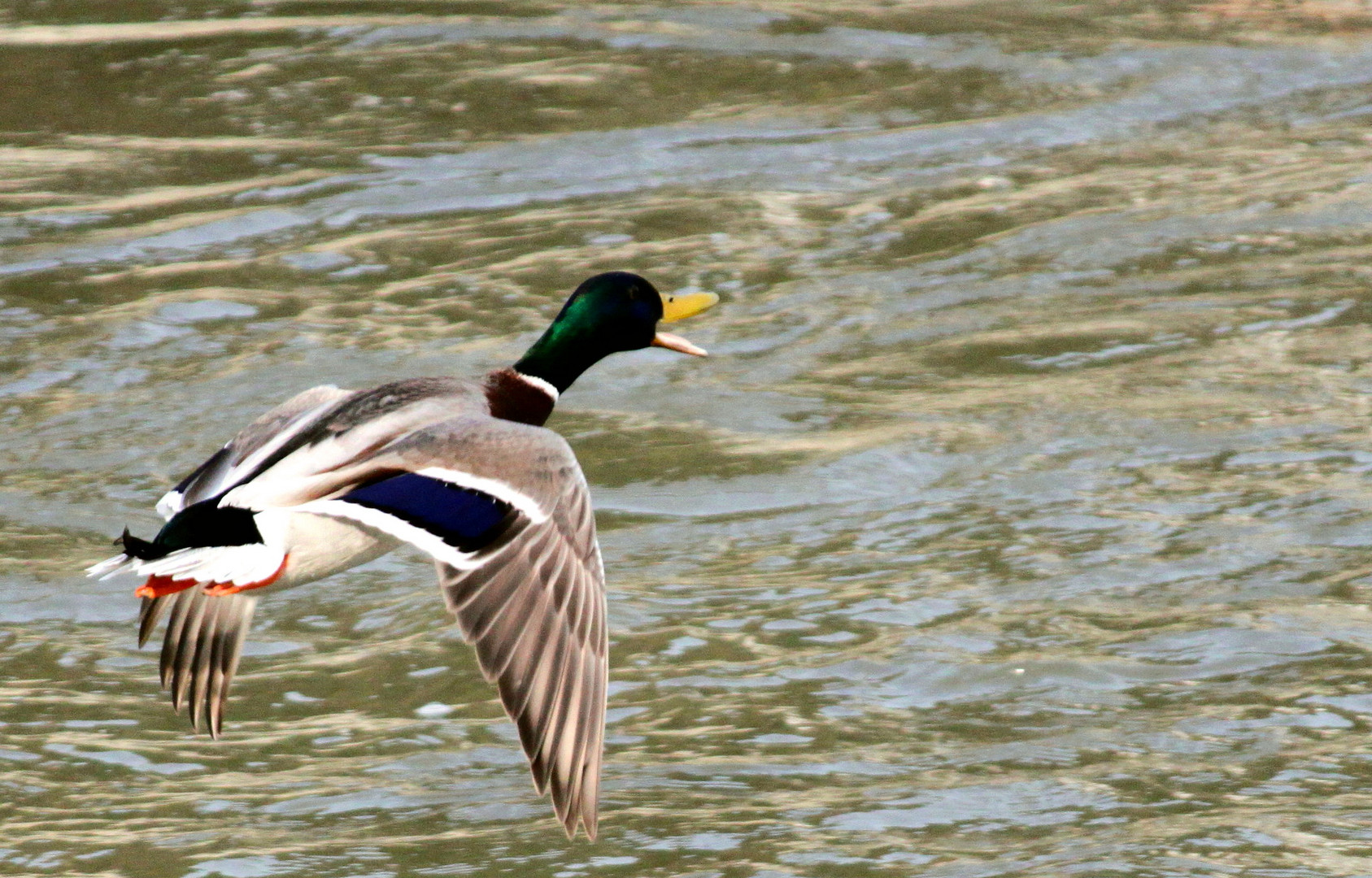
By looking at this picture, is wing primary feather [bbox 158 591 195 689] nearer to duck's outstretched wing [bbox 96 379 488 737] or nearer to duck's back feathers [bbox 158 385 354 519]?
duck's outstretched wing [bbox 96 379 488 737]

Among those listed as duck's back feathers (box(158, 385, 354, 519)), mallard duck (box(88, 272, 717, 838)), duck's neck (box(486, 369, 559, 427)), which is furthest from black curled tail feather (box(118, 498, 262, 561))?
duck's neck (box(486, 369, 559, 427))

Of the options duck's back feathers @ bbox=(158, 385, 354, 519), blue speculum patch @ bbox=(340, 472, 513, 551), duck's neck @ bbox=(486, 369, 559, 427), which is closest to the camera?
blue speculum patch @ bbox=(340, 472, 513, 551)

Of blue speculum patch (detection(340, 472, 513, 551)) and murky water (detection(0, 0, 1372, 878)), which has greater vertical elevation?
blue speculum patch (detection(340, 472, 513, 551))

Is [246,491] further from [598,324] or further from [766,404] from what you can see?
[766,404]

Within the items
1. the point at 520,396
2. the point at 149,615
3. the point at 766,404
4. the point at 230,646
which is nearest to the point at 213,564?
the point at 230,646

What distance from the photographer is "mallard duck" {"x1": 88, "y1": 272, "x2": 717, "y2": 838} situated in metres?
3.75

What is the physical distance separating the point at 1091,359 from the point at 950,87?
8.80ft

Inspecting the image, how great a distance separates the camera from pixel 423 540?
12.6 feet

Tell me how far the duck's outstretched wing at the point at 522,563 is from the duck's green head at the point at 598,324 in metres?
1.09

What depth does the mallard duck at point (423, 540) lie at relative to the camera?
12.3 feet

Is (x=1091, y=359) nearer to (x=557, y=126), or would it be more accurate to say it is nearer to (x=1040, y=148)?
(x=1040, y=148)

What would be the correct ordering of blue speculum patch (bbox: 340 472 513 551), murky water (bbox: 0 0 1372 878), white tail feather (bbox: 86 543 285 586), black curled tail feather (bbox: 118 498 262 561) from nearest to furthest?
blue speculum patch (bbox: 340 472 513 551), white tail feather (bbox: 86 543 285 586), black curled tail feather (bbox: 118 498 262 561), murky water (bbox: 0 0 1372 878)

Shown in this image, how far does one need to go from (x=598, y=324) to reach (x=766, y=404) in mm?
1615

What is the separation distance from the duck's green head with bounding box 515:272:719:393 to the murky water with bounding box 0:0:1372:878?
67cm
